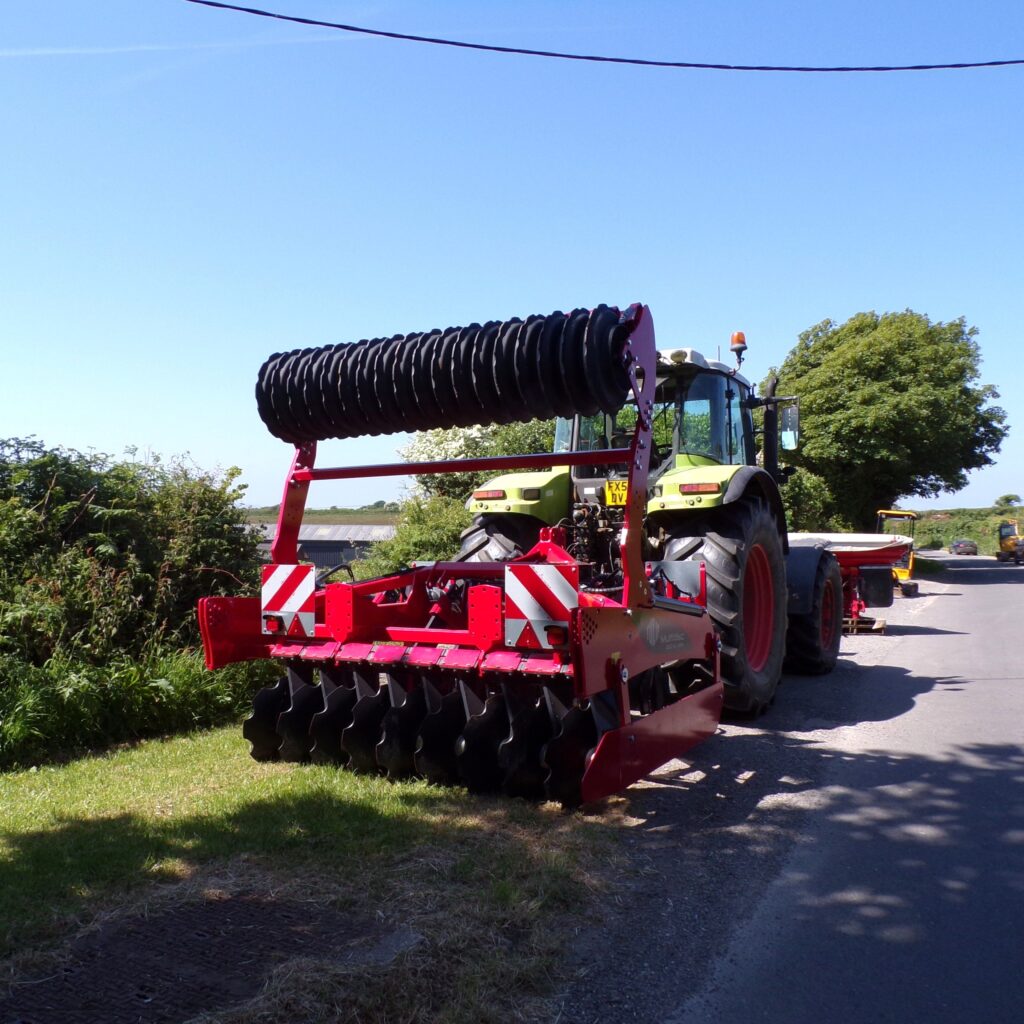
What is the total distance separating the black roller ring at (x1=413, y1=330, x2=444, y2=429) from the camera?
15.8 feet

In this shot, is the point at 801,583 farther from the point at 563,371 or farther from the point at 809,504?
the point at 809,504

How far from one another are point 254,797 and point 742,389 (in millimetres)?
5711

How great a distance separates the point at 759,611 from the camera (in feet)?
24.7

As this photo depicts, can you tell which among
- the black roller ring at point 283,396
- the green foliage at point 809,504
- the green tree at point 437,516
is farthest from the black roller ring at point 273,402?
the green foliage at point 809,504

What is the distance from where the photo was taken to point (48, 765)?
5883mm

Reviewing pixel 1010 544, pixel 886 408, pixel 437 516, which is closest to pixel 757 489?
pixel 437 516

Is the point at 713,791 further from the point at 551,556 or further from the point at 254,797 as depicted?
the point at 254,797

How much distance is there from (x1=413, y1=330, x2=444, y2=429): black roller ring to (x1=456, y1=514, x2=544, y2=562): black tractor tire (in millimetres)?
2493

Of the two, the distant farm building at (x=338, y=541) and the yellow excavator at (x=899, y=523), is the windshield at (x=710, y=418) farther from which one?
the yellow excavator at (x=899, y=523)

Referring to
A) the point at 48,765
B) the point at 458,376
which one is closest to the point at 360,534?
the point at 48,765

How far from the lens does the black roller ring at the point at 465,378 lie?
15.4 feet

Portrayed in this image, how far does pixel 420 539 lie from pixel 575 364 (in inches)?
359

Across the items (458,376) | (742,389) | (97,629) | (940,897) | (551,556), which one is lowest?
(940,897)

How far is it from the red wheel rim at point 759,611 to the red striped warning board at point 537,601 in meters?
3.20
